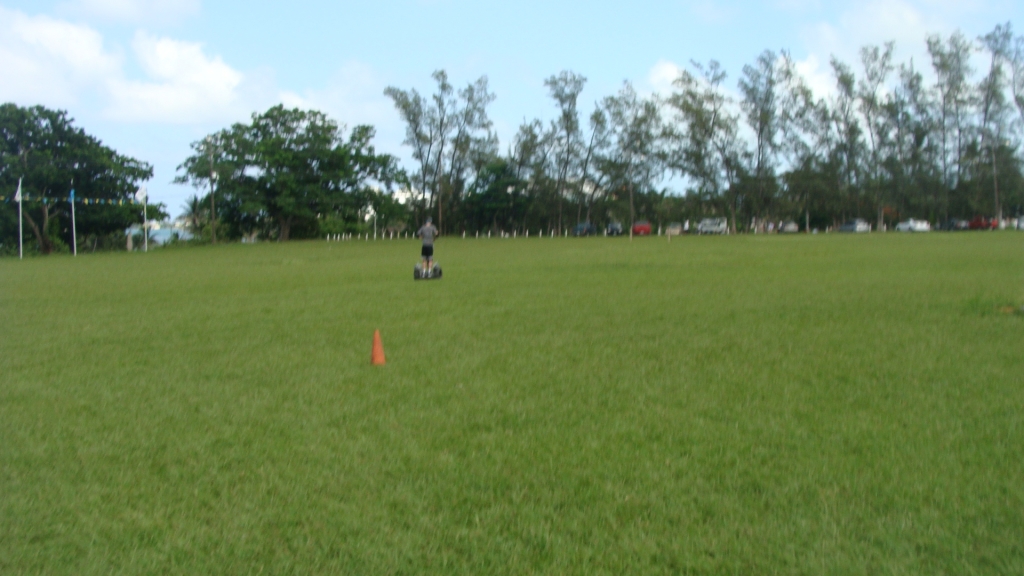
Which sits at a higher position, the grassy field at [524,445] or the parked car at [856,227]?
the parked car at [856,227]

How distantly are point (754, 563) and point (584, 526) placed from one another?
881 millimetres

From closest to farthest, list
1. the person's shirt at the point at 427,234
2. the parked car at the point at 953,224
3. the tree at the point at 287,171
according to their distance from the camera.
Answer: the person's shirt at the point at 427,234, the tree at the point at 287,171, the parked car at the point at 953,224

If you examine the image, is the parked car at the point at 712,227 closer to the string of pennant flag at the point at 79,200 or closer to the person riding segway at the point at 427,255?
the string of pennant flag at the point at 79,200

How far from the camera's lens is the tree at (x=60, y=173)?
50156 millimetres

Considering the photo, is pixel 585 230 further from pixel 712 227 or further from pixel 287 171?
pixel 287 171

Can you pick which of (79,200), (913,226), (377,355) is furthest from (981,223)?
(377,355)

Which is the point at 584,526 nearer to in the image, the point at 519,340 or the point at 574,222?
the point at 519,340

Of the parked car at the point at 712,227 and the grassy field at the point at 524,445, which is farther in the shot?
the parked car at the point at 712,227

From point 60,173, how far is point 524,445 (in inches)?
2123

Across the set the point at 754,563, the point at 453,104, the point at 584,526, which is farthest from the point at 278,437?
the point at 453,104

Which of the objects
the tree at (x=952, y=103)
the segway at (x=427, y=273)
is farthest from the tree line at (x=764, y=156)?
the segway at (x=427, y=273)

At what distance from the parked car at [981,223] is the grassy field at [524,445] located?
7461cm

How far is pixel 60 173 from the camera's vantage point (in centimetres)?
5103

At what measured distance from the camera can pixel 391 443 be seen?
5.83m
